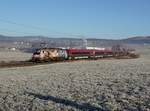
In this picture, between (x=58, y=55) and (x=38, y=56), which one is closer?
(x=38, y=56)

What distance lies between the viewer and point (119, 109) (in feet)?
49.4

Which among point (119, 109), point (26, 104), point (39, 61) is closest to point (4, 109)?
point (26, 104)

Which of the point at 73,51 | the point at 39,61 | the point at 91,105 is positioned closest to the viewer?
the point at 91,105

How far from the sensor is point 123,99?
16906mm

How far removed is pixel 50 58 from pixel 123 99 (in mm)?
56999

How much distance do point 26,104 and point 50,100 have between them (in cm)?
126

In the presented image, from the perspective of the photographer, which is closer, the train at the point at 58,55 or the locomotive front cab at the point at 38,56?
the locomotive front cab at the point at 38,56

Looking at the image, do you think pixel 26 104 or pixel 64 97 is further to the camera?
pixel 64 97

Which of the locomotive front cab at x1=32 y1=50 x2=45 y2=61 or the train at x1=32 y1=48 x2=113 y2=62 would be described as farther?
the train at x1=32 y1=48 x2=113 y2=62

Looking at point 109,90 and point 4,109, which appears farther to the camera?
point 109,90

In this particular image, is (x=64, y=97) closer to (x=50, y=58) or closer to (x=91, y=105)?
(x=91, y=105)

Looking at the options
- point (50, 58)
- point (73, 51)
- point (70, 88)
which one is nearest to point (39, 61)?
point (50, 58)

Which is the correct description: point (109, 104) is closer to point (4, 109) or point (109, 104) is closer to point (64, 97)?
point (64, 97)

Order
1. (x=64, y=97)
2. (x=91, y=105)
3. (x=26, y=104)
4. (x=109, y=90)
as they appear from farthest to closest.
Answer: (x=109, y=90)
(x=64, y=97)
(x=26, y=104)
(x=91, y=105)
